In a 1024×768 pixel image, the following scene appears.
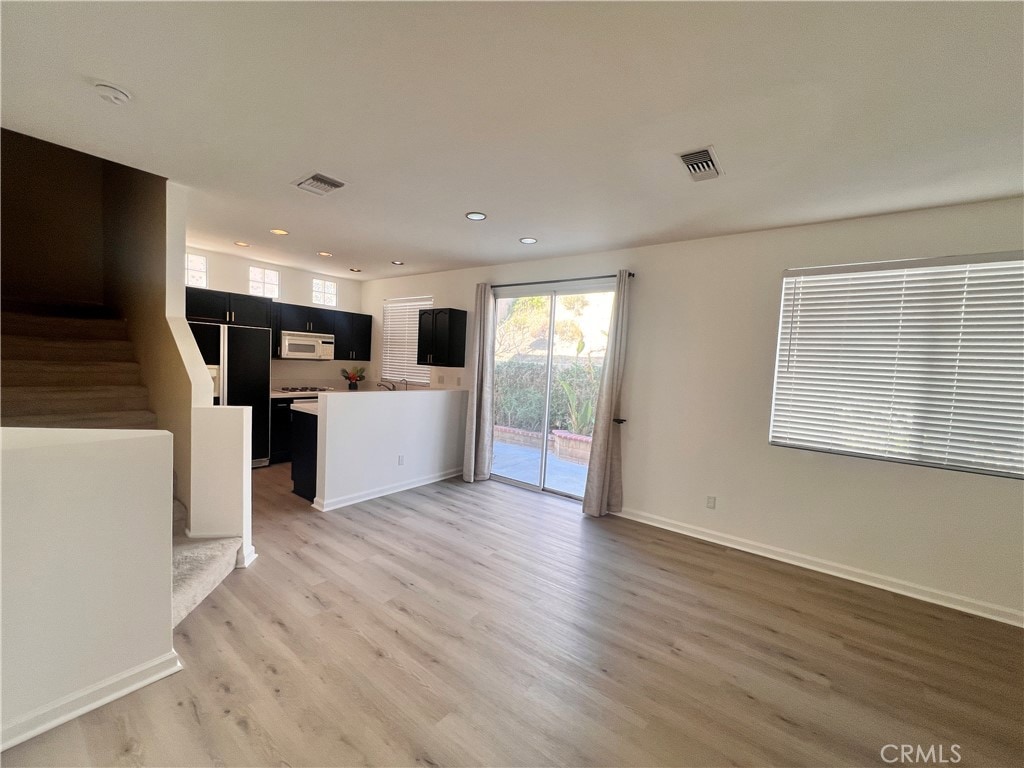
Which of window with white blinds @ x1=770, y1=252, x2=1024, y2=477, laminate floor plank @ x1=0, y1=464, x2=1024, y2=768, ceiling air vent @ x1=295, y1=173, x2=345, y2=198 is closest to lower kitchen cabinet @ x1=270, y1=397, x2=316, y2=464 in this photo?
A: laminate floor plank @ x1=0, y1=464, x2=1024, y2=768

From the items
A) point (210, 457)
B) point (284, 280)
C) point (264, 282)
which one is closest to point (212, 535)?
point (210, 457)

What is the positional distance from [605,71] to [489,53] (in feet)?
1.46

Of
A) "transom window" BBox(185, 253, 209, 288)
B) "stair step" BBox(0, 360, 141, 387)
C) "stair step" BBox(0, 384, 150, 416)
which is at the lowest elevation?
"stair step" BBox(0, 384, 150, 416)

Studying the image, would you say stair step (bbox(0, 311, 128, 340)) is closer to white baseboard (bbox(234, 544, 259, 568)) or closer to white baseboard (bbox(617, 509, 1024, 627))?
white baseboard (bbox(234, 544, 259, 568))

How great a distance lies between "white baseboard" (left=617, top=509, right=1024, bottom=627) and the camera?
2529 mm

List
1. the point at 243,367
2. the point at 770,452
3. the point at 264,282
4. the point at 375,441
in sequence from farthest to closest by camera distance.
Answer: the point at 264,282 → the point at 243,367 → the point at 375,441 → the point at 770,452

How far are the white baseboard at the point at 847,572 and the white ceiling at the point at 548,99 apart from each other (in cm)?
258

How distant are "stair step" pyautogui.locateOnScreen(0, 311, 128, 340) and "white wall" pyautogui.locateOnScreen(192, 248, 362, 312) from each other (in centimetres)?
158

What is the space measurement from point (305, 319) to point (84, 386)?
277 cm

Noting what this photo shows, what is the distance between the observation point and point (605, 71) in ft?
4.95

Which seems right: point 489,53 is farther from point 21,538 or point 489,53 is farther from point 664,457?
point 664,457

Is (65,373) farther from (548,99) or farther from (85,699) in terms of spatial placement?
(548,99)

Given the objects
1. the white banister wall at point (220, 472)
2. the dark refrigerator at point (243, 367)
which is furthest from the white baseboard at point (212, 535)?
the dark refrigerator at point (243, 367)

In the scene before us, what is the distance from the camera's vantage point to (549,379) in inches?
177
